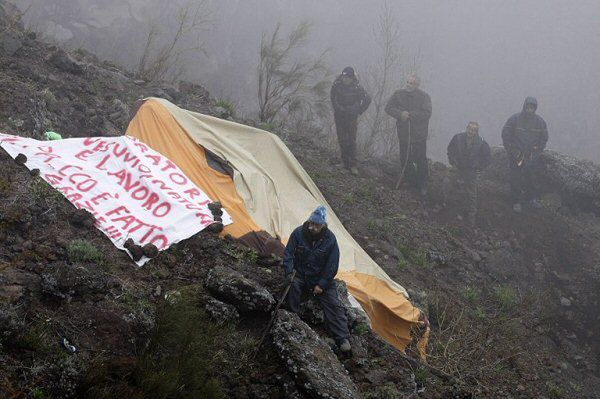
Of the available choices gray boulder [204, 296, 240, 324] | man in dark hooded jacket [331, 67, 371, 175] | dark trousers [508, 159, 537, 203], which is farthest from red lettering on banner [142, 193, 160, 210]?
dark trousers [508, 159, 537, 203]

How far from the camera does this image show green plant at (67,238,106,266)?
15.2 feet

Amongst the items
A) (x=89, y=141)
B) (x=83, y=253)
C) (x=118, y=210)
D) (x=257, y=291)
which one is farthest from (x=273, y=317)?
(x=89, y=141)

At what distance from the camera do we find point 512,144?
34.9ft

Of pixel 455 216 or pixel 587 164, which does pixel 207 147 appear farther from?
pixel 587 164

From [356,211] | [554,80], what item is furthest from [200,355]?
[554,80]

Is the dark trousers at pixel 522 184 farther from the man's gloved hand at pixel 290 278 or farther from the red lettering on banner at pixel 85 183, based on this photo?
the red lettering on banner at pixel 85 183

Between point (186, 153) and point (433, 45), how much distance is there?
28.2m

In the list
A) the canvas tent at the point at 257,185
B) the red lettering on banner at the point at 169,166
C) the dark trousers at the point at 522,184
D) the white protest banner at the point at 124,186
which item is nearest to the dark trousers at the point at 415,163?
the dark trousers at the point at 522,184

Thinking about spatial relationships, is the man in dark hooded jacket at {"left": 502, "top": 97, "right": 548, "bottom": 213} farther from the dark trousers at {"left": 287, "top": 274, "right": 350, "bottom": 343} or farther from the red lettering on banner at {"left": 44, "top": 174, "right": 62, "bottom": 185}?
the red lettering on banner at {"left": 44, "top": 174, "right": 62, "bottom": 185}

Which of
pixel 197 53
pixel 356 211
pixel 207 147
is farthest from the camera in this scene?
pixel 197 53

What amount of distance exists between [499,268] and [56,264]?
729 cm

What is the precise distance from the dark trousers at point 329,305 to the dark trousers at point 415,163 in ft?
19.4

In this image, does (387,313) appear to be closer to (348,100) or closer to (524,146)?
(348,100)

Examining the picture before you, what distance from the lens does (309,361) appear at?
4.11 metres
